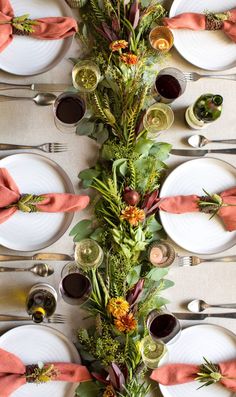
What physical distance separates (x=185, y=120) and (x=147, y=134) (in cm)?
18

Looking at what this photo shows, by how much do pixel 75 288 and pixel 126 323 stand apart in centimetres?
21

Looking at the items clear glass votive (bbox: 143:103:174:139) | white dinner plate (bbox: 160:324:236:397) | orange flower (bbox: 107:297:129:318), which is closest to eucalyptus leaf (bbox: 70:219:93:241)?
orange flower (bbox: 107:297:129:318)

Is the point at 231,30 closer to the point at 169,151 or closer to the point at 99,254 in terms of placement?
the point at 169,151

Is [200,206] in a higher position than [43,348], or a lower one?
higher

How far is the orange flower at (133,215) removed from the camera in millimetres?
1746

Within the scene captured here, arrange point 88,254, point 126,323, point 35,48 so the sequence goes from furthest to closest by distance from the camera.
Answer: point 35,48, point 88,254, point 126,323

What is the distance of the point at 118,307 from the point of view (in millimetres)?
1709

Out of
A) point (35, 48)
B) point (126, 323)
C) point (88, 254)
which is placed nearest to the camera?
point (126, 323)

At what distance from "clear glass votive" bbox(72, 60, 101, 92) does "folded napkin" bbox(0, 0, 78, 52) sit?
0.43 ft

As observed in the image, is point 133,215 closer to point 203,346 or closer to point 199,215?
point 199,215

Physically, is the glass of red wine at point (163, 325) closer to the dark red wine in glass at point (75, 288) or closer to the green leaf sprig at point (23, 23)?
the dark red wine in glass at point (75, 288)

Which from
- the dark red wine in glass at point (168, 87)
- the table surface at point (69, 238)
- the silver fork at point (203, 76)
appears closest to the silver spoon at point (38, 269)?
the table surface at point (69, 238)

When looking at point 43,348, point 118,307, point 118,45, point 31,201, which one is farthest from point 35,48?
point 43,348

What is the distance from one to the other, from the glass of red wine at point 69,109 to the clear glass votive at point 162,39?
0.34 meters
